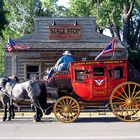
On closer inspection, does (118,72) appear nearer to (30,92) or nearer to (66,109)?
(66,109)

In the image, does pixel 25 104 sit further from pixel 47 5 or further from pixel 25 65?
pixel 47 5

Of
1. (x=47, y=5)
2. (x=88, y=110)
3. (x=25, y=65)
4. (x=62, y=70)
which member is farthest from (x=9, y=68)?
(x=47, y=5)

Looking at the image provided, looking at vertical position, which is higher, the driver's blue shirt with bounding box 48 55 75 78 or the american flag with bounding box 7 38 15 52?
the american flag with bounding box 7 38 15 52

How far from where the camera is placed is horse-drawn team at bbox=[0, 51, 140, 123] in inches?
556

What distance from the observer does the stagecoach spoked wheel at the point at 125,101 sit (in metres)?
14.0

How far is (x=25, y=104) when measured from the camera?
16.1 meters

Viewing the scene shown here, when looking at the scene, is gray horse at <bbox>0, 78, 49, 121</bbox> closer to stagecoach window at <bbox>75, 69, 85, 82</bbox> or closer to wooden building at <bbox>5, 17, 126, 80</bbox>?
stagecoach window at <bbox>75, 69, 85, 82</bbox>

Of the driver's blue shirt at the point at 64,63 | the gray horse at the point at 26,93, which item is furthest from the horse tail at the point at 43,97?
the driver's blue shirt at the point at 64,63
